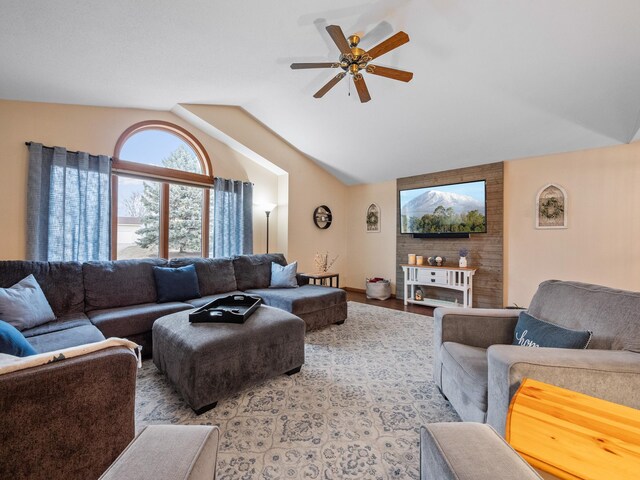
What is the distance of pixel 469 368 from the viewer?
58.1 inches

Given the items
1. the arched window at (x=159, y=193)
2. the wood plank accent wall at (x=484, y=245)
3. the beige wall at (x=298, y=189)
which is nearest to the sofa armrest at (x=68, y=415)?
the arched window at (x=159, y=193)

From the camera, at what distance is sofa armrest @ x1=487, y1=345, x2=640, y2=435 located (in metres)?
1.05

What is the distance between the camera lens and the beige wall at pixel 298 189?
163 inches

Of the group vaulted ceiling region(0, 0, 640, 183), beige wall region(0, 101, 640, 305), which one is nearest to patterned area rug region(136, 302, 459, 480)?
beige wall region(0, 101, 640, 305)

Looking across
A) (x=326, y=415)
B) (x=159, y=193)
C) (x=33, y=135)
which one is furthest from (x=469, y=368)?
(x=33, y=135)

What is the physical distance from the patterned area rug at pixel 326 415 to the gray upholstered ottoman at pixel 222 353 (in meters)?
0.11

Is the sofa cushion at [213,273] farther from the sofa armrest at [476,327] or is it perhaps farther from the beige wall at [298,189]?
the sofa armrest at [476,327]

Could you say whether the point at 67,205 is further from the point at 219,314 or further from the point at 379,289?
the point at 379,289

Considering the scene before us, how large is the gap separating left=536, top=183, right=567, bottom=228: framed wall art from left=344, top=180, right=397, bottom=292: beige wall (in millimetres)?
2235

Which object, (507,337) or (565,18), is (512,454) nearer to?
(507,337)

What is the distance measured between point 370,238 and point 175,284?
12.6 feet

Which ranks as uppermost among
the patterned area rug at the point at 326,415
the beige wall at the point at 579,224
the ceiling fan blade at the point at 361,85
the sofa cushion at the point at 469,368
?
the ceiling fan blade at the point at 361,85

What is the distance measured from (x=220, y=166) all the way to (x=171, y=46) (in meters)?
2.10

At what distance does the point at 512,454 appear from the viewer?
678 mm
